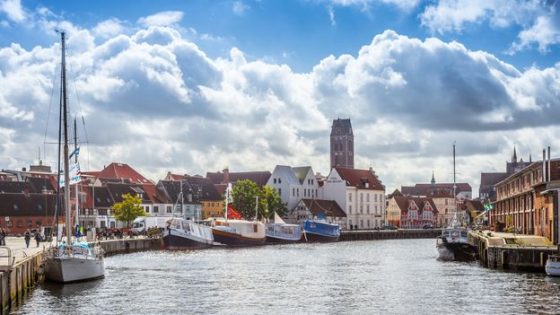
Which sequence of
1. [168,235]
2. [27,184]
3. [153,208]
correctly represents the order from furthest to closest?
[153,208] → [27,184] → [168,235]

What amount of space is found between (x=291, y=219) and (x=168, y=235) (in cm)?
7520

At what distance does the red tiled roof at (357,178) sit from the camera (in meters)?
189

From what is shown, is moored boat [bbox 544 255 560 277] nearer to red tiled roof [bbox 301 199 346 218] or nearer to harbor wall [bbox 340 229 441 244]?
harbor wall [bbox 340 229 441 244]

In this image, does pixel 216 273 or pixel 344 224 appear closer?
pixel 216 273

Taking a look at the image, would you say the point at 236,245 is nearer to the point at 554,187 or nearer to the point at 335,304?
the point at 554,187

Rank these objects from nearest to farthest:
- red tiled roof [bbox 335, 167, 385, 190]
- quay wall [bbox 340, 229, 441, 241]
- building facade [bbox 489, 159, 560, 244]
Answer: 1. building facade [bbox 489, 159, 560, 244]
2. quay wall [bbox 340, 229, 441, 241]
3. red tiled roof [bbox 335, 167, 385, 190]

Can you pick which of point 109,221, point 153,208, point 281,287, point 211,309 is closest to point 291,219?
point 153,208

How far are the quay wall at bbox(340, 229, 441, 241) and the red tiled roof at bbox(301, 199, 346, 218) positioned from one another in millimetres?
12039

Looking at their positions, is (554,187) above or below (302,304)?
above

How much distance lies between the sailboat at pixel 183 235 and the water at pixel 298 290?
986 inches

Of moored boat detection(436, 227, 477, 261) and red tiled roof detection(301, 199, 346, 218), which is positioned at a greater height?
red tiled roof detection(301, 199, 346, 218)

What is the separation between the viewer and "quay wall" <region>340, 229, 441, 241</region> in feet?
516

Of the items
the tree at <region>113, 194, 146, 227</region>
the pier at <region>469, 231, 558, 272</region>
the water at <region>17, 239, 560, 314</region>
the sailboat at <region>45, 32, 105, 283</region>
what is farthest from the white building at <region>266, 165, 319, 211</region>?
the sailboat at <region>45, 32, 105, 283</region>

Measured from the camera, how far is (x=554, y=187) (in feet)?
236
